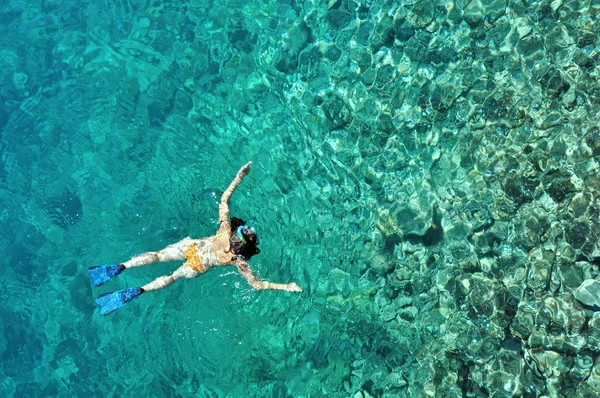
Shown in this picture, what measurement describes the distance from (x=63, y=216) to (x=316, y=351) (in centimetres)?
518

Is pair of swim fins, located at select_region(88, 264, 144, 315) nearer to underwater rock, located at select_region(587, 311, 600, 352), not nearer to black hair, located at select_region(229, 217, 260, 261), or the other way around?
black hair, located at select_region(229, 217, 260, 261)

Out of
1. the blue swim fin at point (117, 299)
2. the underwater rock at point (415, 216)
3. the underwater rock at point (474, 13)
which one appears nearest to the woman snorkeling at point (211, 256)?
the blue swim fin at point (117, 299)

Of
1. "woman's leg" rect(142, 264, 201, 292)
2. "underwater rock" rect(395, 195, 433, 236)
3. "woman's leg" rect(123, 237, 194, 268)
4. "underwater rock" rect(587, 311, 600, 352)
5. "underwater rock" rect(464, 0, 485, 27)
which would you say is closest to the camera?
"underwater rock" rect(587, 311, 600, 352)

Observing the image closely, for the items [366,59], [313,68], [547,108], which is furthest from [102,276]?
[547,108]

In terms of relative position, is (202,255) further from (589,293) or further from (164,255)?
(589,293)

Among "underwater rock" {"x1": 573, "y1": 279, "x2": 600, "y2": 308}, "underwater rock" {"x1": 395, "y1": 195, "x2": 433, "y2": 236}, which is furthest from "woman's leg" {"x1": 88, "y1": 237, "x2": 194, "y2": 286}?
"underwater rock" {"x1": 573, "y1": 279, "x2": 600, "y2": 308}

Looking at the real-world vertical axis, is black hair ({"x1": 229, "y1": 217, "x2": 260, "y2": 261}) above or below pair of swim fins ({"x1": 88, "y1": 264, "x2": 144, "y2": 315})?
above

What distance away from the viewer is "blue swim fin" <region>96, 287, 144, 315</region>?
8.15 m

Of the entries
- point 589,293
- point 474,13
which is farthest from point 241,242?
point 474,13

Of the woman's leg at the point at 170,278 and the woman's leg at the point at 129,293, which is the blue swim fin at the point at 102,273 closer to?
the woman's leg at the point at 129,293

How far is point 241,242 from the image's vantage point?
7.34 meters

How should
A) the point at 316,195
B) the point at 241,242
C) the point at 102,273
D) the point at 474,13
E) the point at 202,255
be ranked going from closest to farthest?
the point at 241,242 → the point at 202,255 → the point at 102,273 → the point at 474,13 → the point at 316,195

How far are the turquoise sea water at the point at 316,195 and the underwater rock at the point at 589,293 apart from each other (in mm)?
33

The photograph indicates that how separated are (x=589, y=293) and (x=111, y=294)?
7.07 metres
